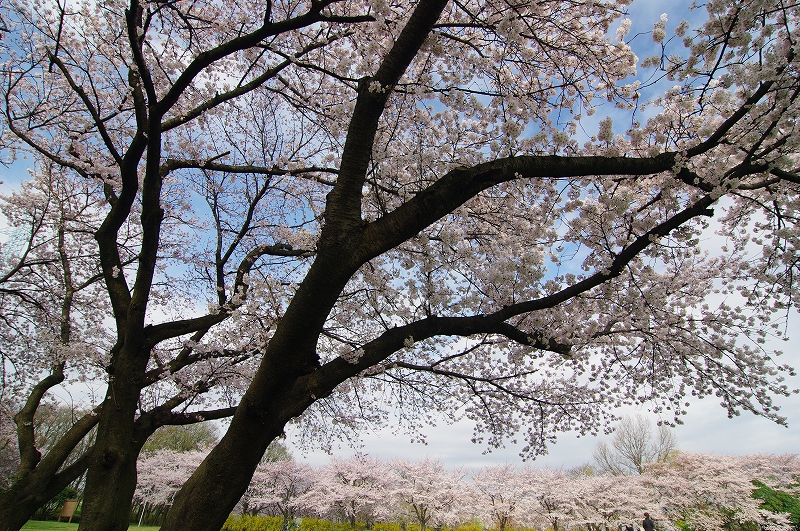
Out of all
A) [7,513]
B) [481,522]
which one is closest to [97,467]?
[7,513]

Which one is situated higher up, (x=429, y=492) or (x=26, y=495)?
(x=26, y=495)

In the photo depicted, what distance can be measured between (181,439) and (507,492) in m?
27.1

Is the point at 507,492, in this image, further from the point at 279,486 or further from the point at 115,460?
the point at 115,460

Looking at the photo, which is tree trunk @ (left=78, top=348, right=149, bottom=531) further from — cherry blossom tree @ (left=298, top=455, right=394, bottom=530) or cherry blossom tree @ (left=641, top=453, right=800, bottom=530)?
cherry blossom tree @ (left=298, top=455, right=394, bottom=530)

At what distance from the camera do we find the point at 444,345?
21.2ft

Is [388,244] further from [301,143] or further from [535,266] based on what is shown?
[301,143]

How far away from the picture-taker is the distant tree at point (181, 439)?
32156 millimetres

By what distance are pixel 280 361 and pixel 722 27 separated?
4446 mm

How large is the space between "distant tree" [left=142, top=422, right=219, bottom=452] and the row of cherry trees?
2.81 m

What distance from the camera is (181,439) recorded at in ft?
112

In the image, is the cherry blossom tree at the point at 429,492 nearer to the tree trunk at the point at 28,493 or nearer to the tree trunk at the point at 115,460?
the tree trunk at the point at 28,493

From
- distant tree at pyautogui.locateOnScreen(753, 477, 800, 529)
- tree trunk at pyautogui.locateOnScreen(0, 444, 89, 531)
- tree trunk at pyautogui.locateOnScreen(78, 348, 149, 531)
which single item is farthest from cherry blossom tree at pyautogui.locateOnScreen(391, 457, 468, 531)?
tree trunk at pyautogui.locateOnScreen(78, 348, 149, 531)

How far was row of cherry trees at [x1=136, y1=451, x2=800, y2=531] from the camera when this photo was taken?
17297 millimetres

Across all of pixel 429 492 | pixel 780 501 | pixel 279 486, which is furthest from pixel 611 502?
pixel 279 486
